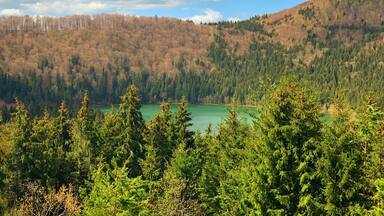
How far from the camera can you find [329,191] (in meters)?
27.2

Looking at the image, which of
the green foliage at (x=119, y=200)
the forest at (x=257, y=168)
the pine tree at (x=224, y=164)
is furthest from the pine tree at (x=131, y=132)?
the green foliage at (x=119, y=200)

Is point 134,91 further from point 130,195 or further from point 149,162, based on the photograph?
point 130,195

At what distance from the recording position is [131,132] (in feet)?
Result: 181

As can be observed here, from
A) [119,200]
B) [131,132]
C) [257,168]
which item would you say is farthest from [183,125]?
[119,200]

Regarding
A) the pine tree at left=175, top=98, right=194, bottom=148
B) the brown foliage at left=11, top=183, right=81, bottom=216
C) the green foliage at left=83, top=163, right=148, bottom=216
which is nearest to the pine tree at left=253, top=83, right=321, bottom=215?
the green foliage at left=83, top=163, right=148, bottom=216

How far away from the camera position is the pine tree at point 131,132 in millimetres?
54688

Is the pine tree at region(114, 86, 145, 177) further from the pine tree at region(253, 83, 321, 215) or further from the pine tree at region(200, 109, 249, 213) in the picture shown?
the pine tree at region(253, 83, 321, 215)

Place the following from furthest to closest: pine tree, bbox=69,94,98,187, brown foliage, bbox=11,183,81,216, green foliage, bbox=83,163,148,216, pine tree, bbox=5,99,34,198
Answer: pine tree, bbox=69,94,98,187 → pine tree, bbox=5,99,34,198 → brown foliage, bbox=11,183,81,216 → green foliage, bbox=83,163,148,216

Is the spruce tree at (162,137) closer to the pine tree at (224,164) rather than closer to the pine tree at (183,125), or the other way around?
the pine tree at (183,125)

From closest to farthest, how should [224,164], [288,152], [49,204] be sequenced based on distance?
1. [288,152]
2. [49,204]
3. [224,164]

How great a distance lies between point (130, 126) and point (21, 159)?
A: 11976 millimetres

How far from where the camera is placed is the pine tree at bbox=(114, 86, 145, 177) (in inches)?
2153

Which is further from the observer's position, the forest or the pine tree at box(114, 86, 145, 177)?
the pine tree at box(114, 86, 145, 177)

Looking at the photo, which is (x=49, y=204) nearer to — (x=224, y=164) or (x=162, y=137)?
(x=224, y=164)
